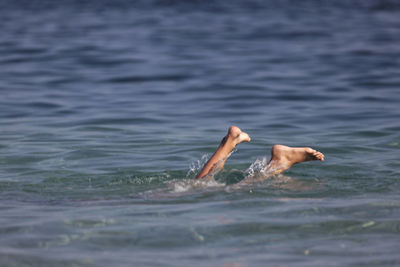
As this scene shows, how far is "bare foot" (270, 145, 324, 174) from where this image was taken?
6.62 metres

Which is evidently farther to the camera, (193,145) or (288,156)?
(193,145)

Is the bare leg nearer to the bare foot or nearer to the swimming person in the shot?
the swimming person

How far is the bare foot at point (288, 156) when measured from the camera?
21.7 feet

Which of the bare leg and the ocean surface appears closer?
the ocean surface

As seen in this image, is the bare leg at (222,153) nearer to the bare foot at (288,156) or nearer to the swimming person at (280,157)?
the swimming person at (280,157)

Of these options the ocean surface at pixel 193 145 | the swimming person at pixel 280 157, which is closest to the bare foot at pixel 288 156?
the swimming person at pixel 280 157

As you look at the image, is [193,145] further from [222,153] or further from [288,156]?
[288,156]

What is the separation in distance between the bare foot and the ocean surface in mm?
179

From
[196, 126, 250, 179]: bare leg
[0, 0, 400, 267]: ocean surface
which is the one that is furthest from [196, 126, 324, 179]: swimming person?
[0, 0, 400, 267]: ocean surface

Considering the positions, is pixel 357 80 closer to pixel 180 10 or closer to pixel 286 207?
pixel 286 207

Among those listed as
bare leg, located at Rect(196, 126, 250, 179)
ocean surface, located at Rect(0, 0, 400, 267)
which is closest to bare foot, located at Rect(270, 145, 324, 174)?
ocean surface, located at Rect(0, 0, 400, 267)

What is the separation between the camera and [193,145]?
8.84m

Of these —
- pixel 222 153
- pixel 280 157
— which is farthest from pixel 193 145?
pixel 280 157

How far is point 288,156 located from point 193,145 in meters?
2.49
